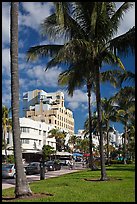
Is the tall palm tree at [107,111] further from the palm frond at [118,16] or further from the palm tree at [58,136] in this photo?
the palm tree at [58,136]

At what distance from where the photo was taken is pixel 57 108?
126188 millimetres

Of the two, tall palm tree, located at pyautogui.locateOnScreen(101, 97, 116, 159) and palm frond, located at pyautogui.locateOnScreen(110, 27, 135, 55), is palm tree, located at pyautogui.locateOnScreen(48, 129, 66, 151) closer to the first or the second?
tall palm tree, located at pyautogui.locateOnScreen(101, 97, 116, 159)

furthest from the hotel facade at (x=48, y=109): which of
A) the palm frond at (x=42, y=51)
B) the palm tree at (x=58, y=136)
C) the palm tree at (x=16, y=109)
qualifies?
the palm tree at (x=16, y=109)

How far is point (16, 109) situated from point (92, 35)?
8.55m

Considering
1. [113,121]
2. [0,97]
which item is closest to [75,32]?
[0,97]

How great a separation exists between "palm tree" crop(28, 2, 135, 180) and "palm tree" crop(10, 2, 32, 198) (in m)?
5.61

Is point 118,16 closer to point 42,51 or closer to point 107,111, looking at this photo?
point 42,51

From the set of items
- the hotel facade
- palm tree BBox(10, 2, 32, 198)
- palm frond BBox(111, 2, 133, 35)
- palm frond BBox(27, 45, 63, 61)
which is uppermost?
the hotel facade

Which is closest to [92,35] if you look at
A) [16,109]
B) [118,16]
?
[118,16]

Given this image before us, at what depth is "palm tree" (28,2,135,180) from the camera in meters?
18.2

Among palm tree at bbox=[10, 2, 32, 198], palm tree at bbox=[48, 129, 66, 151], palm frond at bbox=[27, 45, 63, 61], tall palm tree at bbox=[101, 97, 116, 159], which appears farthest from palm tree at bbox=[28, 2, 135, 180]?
palm tree at bbox=[48, 129, 66, 151]

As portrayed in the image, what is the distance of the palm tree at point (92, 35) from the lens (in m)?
18.2

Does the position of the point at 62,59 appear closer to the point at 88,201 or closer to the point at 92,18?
the point at 92,18

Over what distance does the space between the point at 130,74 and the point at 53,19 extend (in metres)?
10.7
